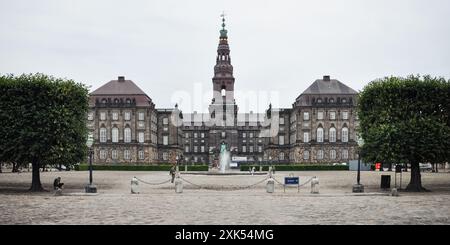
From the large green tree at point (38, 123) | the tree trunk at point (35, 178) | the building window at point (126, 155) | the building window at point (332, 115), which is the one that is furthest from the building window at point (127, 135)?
the tree trunk at point (35, 178)

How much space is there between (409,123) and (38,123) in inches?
932

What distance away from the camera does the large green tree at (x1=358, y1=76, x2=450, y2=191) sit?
3391 centimetres

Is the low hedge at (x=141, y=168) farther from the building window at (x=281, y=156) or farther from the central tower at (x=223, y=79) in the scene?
the central tower at (x=223, y=79)

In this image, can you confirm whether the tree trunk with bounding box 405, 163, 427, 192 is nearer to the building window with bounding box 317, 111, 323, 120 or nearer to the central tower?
the building window with bounding box 317, 111, 323, 120

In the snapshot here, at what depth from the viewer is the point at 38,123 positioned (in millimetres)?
34594

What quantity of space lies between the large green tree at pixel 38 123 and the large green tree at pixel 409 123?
1977 centimetres

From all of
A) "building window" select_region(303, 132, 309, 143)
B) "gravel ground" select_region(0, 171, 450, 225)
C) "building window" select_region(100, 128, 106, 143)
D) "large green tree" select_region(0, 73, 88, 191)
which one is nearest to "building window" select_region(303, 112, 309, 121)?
"building window" select_region(303, 132, 309, 143)

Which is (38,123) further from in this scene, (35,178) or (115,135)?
(115,135)

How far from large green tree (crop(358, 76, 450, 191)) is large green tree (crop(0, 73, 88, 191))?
64.9ft

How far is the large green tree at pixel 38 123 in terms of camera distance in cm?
3419

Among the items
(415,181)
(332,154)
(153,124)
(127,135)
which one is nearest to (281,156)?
(332,154)
